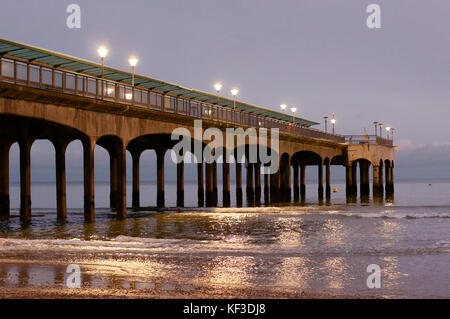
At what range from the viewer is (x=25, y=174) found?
109 ft

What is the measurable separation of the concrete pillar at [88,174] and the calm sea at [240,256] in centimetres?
91

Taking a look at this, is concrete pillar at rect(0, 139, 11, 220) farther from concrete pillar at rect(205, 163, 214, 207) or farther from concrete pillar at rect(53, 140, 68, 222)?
concrete pillar at rect(205, 163, 214, 207)

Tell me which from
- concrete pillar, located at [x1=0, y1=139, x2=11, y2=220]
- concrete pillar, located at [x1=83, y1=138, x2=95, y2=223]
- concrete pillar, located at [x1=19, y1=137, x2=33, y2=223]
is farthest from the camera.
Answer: concrete pillar, located at [x1=0, y1=139, x2=11, y2=220]

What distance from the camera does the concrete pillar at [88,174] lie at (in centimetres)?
2947

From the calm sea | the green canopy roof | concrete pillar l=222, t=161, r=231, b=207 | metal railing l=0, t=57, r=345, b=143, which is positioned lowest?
the calm sea

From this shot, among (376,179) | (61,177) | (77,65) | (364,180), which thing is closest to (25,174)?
(61,177)

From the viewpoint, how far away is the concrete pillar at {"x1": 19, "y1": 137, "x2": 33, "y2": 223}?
32.3 m

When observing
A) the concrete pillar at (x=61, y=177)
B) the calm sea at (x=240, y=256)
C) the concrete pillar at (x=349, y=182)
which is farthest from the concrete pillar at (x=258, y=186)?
the concrete pillar at (x=61, y=177)

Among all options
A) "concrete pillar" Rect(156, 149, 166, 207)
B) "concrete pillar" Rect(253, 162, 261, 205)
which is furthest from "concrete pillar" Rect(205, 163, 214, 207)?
"concrete pillar" Rect(253, 162, 261, 205)

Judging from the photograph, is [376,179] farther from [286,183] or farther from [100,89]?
[100,89]

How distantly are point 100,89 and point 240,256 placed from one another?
14588 mm

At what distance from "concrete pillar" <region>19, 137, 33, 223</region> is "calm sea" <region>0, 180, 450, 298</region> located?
3147mm

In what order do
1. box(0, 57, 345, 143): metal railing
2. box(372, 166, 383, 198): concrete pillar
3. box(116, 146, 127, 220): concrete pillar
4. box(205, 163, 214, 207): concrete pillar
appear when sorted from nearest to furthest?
box(0, 57, 345, 143): metal railing < box(116, 146, 127, 220): concrete pillar < box(205, 163, 214, 207): concrete pillar < box(372, 166, 383, 198): concrete pillar
